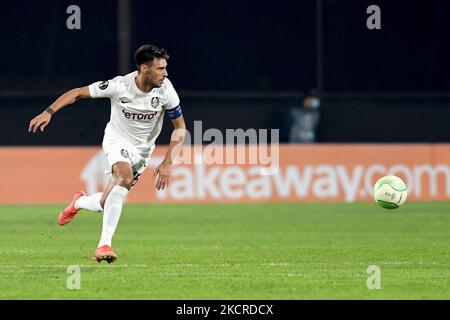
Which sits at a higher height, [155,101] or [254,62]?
[254,62]

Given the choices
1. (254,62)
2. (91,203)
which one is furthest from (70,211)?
(254,62)

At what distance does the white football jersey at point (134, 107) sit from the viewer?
39.6 ft

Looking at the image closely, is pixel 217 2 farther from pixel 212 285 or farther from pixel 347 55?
pixel 212 285

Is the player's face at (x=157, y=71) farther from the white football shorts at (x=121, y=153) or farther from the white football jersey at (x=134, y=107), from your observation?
the white football shorts at (x=121, y=153)

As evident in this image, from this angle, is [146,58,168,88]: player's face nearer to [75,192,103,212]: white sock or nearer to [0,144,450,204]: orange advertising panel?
[75,192,103,212]: white sock

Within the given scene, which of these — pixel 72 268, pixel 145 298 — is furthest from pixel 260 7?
pixel 145 298

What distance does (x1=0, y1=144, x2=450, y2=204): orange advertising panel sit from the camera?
72.7 ft

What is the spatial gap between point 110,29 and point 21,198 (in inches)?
198

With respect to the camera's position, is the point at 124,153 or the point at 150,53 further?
the point at 124,153

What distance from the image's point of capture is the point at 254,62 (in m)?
26.1

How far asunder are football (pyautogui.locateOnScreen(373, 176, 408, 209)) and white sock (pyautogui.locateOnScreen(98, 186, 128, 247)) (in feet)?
9.88

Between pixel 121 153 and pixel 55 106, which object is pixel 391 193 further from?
pixel 55 106

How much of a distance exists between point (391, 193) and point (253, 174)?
896 cm

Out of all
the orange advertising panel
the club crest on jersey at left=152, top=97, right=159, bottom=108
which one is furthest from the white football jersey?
the orange advertising panel
